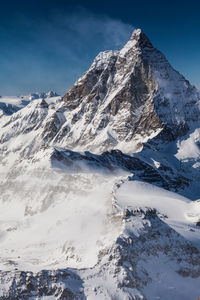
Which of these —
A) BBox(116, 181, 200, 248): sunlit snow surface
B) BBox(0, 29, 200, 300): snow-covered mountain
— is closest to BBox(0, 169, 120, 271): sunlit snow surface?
BBox(0, 29, 200, 300): snow-covered mountain

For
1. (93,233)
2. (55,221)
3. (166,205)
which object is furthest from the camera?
(166,205)

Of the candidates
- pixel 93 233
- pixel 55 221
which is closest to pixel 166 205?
pixel 93 233

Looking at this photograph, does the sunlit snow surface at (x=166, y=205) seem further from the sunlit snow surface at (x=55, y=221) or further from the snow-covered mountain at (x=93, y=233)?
the sunlit snow surface at (x=55, y=221)

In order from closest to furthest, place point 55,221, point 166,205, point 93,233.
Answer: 1. point 93,233
2. point 55,221
3. point 166,205

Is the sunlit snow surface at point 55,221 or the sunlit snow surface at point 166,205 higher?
the sunlit snow surface at point 166,205

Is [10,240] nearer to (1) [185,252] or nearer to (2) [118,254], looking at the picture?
(2) [118,254]

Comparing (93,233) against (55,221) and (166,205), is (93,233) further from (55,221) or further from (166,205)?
(166,205)

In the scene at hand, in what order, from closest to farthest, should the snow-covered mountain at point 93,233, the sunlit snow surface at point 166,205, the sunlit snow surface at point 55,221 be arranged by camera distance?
1. the snow-covered mountain at point 93,233
2. the sunlit snow surface at point 55,221
3. the sunlit snow surface at point 166,205

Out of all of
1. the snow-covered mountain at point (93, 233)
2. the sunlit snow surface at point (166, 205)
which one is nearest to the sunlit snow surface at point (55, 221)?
the snow-covered mountain at point (93, 233)

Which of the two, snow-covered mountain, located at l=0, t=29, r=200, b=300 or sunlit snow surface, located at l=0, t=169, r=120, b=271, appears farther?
sunlit snow surface, located at l=0, t=169, r=120, b=271

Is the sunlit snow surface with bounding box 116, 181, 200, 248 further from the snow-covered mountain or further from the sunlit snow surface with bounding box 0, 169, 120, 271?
the sunlit snow surface with bounding box 0, 169, 120, 271

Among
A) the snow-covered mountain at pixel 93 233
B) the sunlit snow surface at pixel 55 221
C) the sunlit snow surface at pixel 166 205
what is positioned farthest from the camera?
the sunlit snow surface at pixel 166 205

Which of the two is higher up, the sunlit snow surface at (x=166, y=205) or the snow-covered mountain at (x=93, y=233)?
the sunlit snow surface at (x=166, y=205)

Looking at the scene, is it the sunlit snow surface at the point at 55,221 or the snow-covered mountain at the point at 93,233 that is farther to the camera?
the sunlit snow surface at the point at 55,221
